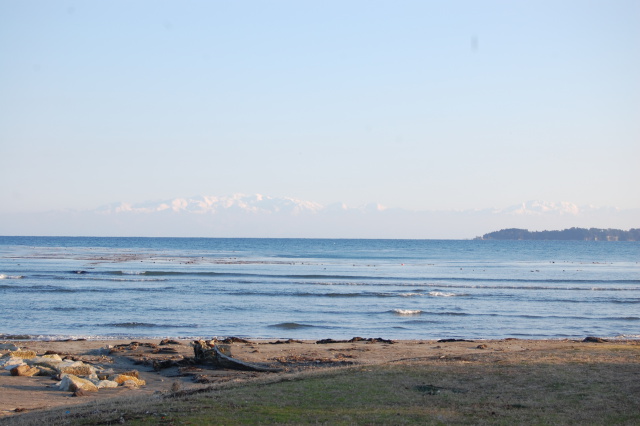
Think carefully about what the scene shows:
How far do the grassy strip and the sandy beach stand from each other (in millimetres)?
976

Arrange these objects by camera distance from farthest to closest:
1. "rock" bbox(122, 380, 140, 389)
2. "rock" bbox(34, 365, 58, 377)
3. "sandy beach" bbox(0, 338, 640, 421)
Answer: "rock" bbox(34, 365, 58, 377), "rock" bbox(122, 380, 140, 389), "sandy beach" bbox(0, 338, 640, 421)

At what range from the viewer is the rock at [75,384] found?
561 inches

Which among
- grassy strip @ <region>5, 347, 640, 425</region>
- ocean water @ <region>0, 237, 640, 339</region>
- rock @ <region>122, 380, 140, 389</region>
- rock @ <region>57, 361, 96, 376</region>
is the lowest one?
ocean water @ <region>0, 237, 640, 339</region>

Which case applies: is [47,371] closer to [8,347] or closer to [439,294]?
[8,347]

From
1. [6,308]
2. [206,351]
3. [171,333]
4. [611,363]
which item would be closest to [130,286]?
[6,308]

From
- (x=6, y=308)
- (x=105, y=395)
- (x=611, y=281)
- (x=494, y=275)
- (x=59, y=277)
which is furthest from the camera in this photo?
(x=494, y=275)

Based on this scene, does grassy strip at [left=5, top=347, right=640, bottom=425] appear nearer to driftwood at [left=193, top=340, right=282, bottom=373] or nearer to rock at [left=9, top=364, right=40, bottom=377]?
driftwood at [left=193, top=340, right=282, bottom=373]

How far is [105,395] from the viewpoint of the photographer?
548 inches

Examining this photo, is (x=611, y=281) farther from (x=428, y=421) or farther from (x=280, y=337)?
(x=428, y=421)

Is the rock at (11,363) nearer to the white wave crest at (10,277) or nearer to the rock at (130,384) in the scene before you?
the rock at (130,384)

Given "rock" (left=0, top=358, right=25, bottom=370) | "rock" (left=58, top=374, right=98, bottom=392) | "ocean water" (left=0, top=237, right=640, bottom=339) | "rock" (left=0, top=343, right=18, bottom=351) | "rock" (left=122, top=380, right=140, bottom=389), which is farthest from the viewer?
"ocean water" (left=0, top=237, right=640, bottom=339)

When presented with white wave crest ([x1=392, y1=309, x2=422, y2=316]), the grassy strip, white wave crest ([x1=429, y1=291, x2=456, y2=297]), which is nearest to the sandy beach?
the grassy strip

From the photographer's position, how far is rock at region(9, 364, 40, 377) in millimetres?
15841

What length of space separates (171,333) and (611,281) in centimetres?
4176
